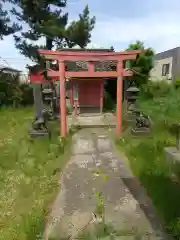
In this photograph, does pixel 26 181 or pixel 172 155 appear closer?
pixel 26 181

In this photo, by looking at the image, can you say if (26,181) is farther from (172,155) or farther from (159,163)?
(172,155)

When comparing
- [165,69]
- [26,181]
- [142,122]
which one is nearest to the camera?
[26,181]

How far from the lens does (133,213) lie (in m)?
3.57

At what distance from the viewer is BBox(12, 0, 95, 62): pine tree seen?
12977mm

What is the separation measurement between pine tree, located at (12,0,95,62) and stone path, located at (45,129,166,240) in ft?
32.2

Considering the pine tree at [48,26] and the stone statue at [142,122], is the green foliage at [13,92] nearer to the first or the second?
the pine tree at [48,26]

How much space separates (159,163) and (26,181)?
9.34 ft

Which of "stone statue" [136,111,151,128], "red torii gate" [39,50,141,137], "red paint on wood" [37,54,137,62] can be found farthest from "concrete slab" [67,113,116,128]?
"red paint on wood" [37,54,137,62]

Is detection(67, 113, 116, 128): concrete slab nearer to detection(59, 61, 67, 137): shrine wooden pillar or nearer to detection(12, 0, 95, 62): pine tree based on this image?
detection(59, 61, 67, 137): shrine wooden pillar

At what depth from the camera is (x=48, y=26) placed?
13180 millimetres

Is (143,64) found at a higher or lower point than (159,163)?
higher

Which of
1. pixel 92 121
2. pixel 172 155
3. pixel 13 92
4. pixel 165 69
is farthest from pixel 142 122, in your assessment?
pixel 165 69

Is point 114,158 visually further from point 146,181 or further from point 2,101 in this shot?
point 2,101

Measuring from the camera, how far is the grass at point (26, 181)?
3244 millimetres
